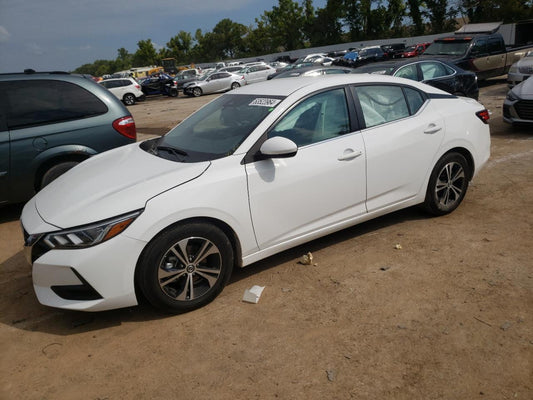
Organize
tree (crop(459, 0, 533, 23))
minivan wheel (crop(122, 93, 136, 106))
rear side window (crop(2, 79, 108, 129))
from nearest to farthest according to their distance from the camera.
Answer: rear side window (crop(2, 79, 108, 129)) → minivan wheel (crop(122, 93, 136, 106)) → tree (crop(459, 0, 533, 23))

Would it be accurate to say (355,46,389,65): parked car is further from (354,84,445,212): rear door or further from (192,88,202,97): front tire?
(354,84,445,212): rear door

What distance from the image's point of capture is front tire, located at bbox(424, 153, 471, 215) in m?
4.39

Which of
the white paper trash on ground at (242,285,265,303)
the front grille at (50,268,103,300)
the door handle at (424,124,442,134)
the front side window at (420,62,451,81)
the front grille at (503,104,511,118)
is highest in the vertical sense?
the door handle at (424,124,442,134)

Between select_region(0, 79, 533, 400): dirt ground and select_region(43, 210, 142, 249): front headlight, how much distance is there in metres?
0.69

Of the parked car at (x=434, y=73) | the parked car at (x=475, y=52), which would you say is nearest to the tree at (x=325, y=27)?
the parked car at (x=475, y=52)

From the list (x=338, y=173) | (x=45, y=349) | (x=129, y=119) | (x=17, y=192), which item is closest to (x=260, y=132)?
(x=338, y=173)

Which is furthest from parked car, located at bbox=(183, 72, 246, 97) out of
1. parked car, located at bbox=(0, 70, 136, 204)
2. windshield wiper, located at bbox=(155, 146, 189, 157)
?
windshield wiper, located at bbox=(155, 146, 189, 157)

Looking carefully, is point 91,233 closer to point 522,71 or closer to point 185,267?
point 185,267

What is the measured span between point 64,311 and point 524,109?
321 inches

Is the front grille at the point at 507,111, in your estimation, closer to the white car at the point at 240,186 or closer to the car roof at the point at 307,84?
the white car at the point at 240,186

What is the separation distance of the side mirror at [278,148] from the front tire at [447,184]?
1.82 m

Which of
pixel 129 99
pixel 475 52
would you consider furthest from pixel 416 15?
pixel 475 52

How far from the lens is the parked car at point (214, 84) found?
26594 millimetres

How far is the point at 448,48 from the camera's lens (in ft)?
46.4
